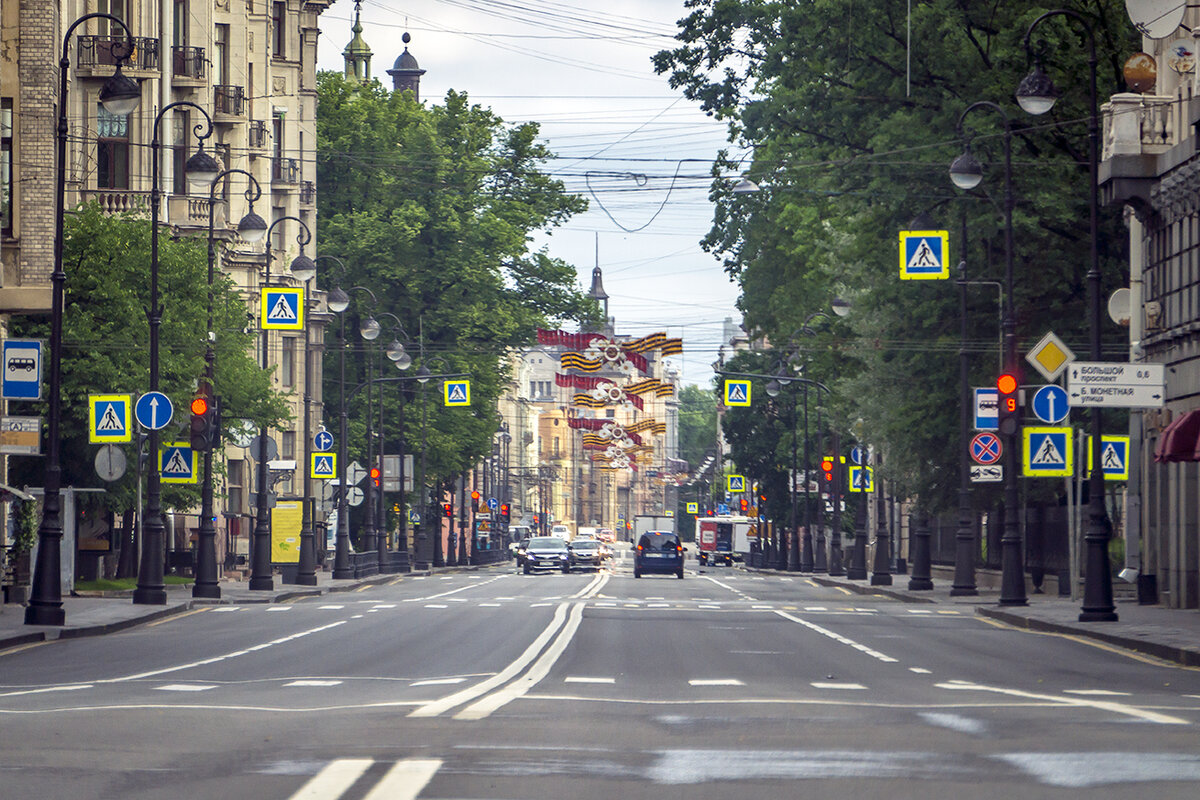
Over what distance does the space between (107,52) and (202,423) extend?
70.8 ft

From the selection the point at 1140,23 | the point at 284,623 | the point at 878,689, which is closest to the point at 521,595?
the point at 284,623

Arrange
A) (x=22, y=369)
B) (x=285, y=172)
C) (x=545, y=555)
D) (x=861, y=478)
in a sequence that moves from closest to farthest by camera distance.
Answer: (x=22, y=369), (x=861, y=478), (x=285, y=172), (x=545, y=555)

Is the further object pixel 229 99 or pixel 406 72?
pixel 406 72

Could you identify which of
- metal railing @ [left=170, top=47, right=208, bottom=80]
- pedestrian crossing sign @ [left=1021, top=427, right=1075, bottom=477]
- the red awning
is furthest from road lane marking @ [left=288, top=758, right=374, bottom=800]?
metal railing @ [left=170, top=47, right=208, bottom=80]

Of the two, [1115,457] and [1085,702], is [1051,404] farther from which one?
[1085,702]

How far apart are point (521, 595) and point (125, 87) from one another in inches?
824

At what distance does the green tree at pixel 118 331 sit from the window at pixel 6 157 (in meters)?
6.09

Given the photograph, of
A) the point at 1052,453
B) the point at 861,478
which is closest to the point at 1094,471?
the point at 1052,453

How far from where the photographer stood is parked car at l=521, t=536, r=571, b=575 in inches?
3068

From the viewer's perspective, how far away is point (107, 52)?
5703 cm

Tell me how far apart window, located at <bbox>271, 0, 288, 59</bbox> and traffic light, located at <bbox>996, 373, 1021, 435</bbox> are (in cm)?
4610

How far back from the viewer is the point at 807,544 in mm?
88188

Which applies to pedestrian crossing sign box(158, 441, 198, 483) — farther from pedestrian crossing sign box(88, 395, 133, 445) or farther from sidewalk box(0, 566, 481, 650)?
pedestrian crossing sign box(88, 395, 133, 445)

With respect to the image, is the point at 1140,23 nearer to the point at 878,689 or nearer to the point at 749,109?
the point at 749,109
